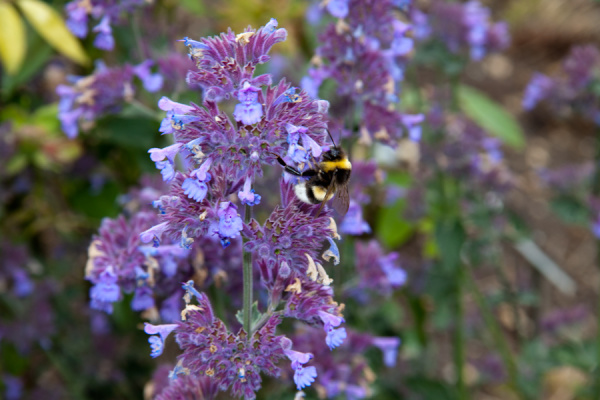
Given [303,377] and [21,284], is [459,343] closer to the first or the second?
[303,377]

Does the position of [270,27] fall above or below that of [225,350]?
above

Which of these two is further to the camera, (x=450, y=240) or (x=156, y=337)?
(x=450, y=240)

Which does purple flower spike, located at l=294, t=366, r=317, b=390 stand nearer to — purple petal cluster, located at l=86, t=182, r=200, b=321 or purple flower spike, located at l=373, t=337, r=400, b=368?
purple petal cluster, located at l=86, t=182, r=200, b=321

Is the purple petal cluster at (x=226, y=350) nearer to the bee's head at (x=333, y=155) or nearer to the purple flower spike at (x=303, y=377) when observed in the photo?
the purple flower spike at (x=303, y=377)

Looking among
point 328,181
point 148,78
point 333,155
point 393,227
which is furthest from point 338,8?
point 393,227

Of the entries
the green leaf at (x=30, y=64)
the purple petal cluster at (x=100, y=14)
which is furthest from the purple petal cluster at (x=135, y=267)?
the green leaf at (x=30, y=64)

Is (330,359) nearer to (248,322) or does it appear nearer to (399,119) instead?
(248,322)

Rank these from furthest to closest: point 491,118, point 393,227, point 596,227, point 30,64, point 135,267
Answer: point 491,118
point 393,227
point 30,64
point 596,227
point 135,267
